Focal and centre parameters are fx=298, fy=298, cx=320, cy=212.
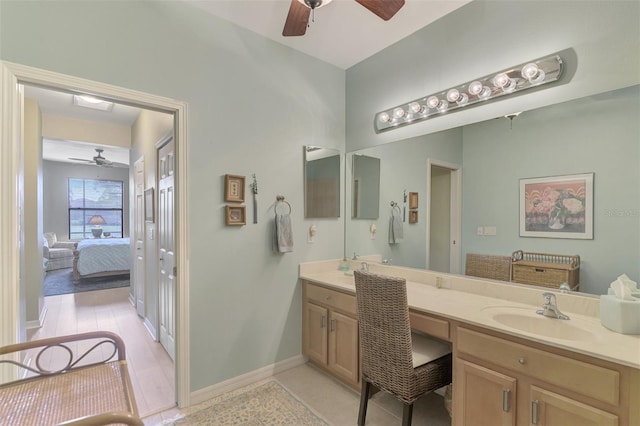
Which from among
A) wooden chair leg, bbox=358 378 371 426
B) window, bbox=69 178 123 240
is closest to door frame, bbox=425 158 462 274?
wooden chair leg, bbox=358 378 371 426

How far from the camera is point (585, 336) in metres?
1.44

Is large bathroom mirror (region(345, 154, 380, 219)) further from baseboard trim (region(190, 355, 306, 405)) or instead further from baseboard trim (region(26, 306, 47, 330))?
baseboard trim (region(26, 306, 47, 330))

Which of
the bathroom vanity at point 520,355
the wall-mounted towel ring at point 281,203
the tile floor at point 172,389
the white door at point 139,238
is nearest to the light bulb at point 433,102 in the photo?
the bathroom vanity at point 520,355

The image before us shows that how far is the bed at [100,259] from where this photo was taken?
5898 mm

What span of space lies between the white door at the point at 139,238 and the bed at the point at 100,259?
7.18 ft

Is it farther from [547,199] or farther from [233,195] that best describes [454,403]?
[233,195]

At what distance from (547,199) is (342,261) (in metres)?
1.84

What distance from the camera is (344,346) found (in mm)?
2371

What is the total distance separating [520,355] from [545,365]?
97 millimetres

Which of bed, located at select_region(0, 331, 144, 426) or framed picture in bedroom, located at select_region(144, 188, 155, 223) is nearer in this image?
bed, located at select_region(0, 331, 144, 426)

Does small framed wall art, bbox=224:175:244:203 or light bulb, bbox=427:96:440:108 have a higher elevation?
light bulb, bbox=427:96:440:108

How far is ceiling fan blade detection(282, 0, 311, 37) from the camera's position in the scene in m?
1.80

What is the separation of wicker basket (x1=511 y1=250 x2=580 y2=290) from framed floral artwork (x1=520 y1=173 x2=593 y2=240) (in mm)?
130

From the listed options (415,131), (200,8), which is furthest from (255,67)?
(415,131)
